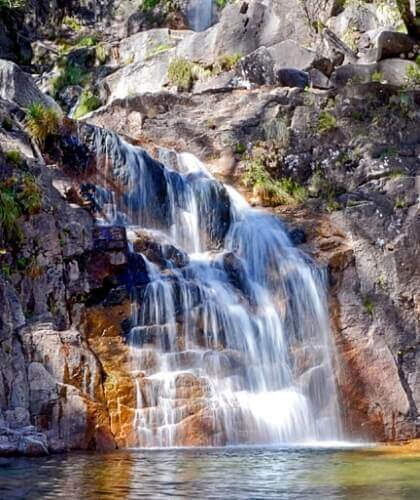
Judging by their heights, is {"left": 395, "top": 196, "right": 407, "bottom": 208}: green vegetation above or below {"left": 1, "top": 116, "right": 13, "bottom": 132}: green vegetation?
below

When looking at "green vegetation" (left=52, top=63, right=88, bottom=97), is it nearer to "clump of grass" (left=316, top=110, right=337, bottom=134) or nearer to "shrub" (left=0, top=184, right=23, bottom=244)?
"clump of grass" (left=316, top=110, right=337, bottom=134)

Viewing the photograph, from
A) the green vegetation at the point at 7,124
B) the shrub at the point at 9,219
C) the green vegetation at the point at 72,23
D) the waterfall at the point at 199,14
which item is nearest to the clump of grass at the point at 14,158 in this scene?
the shrub at the point at 9,219

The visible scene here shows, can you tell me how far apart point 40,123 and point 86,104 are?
8.59m

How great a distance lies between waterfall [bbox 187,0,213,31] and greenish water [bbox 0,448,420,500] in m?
23.6

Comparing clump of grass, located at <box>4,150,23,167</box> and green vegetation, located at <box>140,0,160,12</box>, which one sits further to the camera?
green vegetation, located at <box>140,0,160,12</box>

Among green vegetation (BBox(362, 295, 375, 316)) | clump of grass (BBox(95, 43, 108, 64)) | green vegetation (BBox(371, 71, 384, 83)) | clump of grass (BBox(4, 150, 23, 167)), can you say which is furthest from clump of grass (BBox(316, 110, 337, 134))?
clump of grass (BBox(95, 43, 108, 64))

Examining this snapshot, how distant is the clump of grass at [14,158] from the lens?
13945mm

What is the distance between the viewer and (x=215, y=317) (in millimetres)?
13336

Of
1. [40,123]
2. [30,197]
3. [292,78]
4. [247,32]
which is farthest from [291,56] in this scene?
[30,197]

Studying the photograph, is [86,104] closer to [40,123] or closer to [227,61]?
[227,61]

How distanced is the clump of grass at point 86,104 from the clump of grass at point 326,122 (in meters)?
8.05

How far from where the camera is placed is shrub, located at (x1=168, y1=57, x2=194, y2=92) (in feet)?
78.2

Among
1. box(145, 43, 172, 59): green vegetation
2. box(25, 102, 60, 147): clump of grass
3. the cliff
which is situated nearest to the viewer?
the cliff

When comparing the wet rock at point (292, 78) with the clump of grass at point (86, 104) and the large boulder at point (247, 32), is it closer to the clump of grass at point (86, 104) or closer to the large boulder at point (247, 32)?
the large boulder at point (247, 32)
